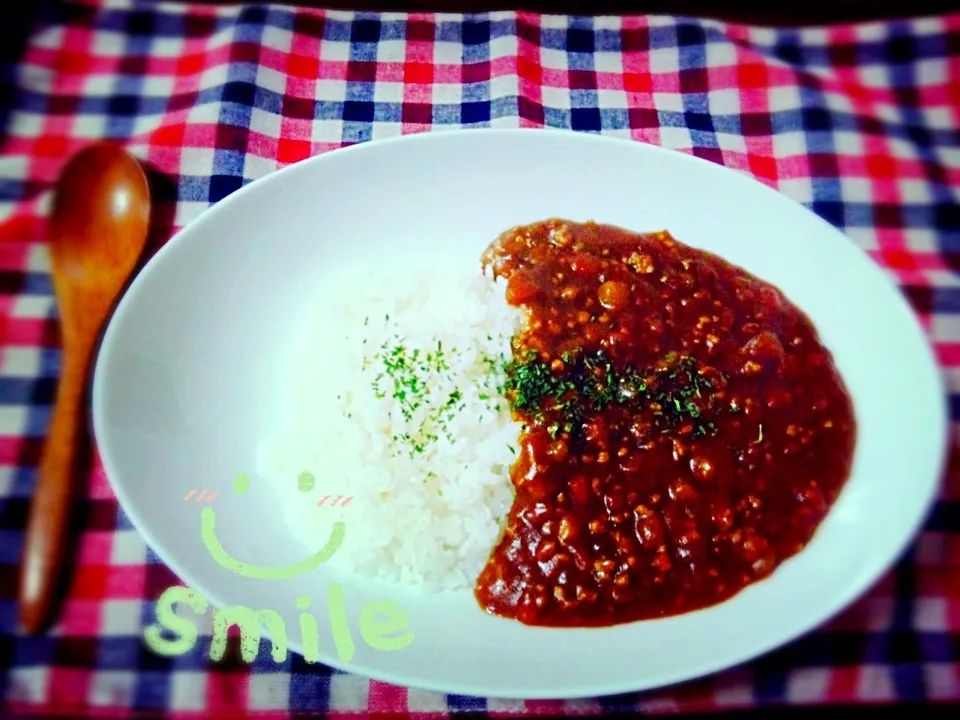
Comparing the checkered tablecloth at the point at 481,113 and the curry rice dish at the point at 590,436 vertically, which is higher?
the checkered tablecloth at the point at 481,113

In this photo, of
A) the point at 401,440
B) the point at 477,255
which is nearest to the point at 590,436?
the point at 401,440

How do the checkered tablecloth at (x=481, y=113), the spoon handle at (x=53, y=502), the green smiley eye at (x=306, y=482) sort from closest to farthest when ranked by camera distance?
the spoon handle at (x=53, y=502), the checkered tablecloth at (x=481, y=113), the green smiley eye at (x=306, y=482)

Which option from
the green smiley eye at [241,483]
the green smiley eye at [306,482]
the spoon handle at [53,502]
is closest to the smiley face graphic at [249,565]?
the green smiley eye at [241,483]

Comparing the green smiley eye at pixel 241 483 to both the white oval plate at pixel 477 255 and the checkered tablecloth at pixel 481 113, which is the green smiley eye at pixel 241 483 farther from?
the checkered tablecloth at pixel 481 113

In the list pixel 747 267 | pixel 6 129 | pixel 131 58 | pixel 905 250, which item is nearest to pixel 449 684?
pixel 747 267

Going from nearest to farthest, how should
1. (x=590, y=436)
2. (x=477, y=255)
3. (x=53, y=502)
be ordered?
(x=53, y=502)
(x=590, y=436)
(x=477, y=255)

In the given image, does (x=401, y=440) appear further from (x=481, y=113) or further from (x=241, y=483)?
(x=481, y=113)
